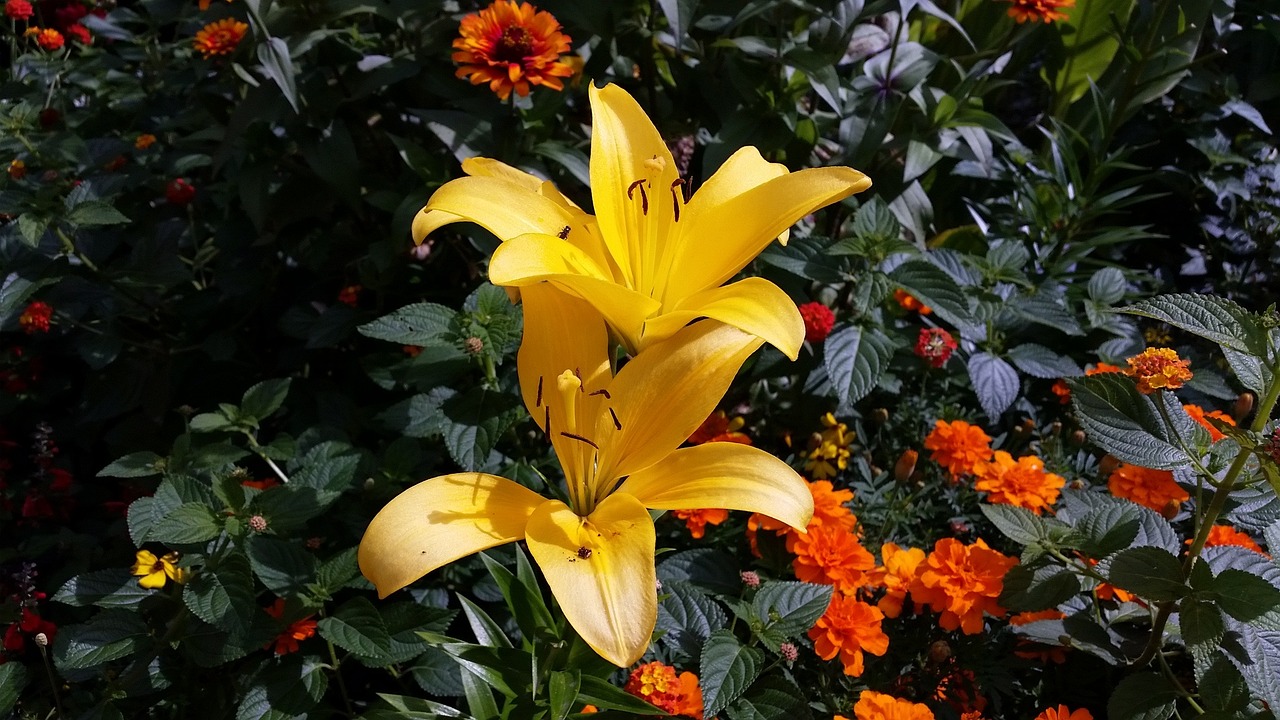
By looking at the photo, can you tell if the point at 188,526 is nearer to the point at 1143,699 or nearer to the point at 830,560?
the point at 830,560

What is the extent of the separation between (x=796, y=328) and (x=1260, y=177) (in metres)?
2.44

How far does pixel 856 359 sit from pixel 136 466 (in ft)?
4.15

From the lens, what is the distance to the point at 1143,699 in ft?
3.83

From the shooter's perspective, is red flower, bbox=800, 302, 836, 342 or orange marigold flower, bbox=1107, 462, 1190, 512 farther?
red flower, bbox=800, 302, 836, 342

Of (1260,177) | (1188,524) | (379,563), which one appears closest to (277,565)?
(379,563)

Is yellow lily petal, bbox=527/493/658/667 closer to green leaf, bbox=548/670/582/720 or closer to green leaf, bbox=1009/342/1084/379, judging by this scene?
green leaf, bbox=548/670/582/720

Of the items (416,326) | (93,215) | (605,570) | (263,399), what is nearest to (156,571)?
(263,399)

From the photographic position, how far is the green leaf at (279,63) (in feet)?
5.10

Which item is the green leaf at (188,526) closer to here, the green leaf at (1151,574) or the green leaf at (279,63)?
the green leaf at (279,63)

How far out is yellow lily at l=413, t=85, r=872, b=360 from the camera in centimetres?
79

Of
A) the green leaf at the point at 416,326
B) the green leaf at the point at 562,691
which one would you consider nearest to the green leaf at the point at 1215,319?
the green leaf at the point at 562,691

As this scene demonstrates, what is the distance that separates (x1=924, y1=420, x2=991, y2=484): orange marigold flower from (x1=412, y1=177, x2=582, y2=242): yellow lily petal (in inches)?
35.5

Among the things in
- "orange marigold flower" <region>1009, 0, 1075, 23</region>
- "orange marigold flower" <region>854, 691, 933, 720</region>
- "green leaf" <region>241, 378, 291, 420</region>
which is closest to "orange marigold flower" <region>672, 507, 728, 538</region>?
"orange marigold flower" <region>854, 691, 933, 720</region>

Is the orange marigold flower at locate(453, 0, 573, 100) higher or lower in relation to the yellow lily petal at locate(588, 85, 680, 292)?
lower
